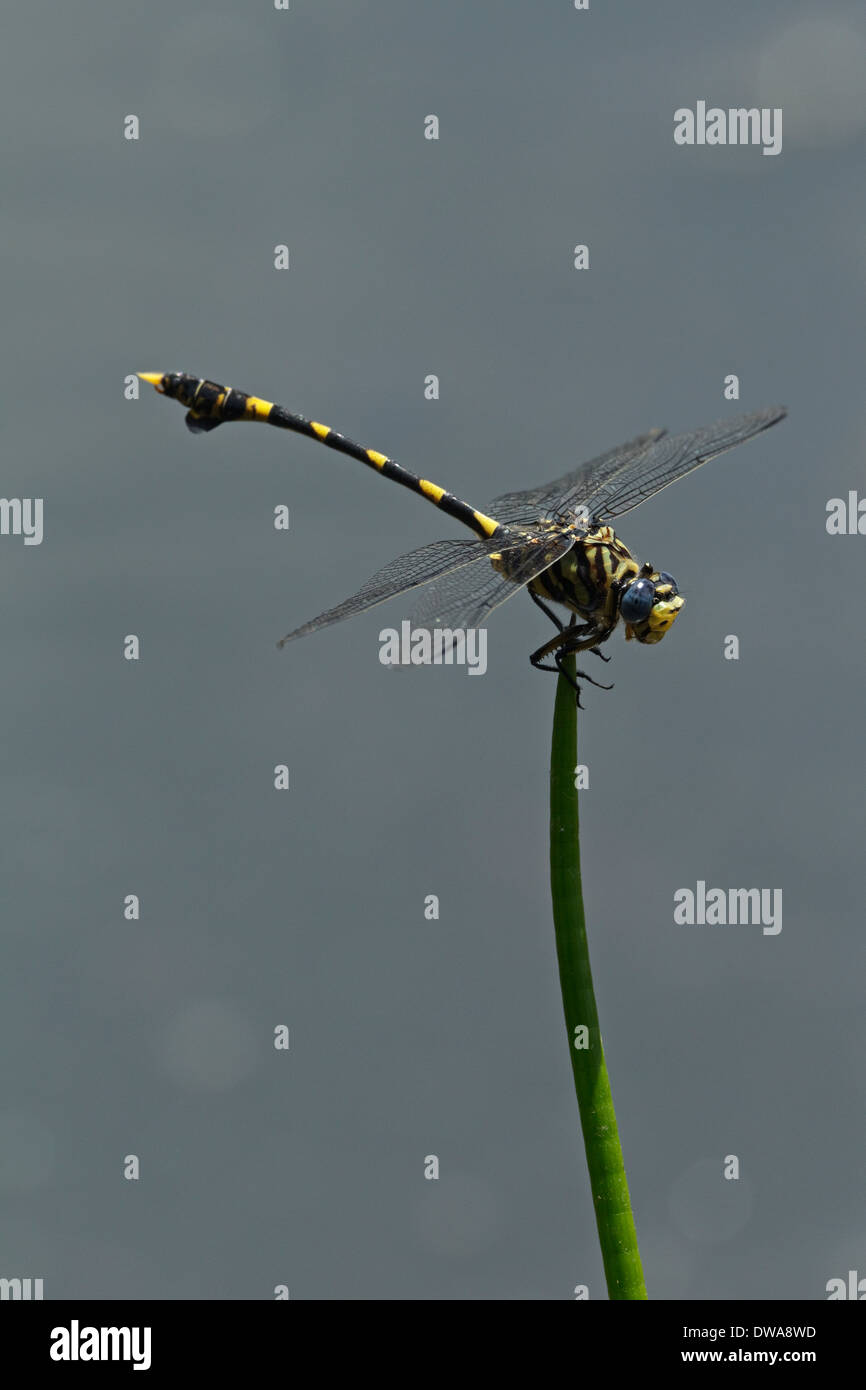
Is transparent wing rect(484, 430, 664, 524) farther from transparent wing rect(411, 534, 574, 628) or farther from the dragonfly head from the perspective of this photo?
the dragonfly head

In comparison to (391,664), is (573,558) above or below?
above

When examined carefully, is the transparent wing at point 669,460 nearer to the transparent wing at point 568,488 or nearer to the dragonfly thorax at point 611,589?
the transparent wing at point 568,488

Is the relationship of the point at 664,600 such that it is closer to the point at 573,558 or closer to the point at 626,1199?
the point at 573,558

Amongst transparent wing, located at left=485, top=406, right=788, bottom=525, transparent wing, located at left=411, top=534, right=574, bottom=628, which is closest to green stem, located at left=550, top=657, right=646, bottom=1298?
transparent wing, located at left=411, top=534, right=574, bottom=628

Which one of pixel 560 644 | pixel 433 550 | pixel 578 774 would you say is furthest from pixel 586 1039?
pixel 433 550

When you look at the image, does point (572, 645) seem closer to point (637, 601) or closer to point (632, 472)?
point (637, 601)

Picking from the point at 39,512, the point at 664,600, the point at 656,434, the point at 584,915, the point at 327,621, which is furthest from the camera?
the point at 39,512
